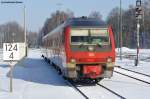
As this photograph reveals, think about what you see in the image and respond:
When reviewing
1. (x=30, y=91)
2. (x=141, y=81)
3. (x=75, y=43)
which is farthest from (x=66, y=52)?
(x=141, y=81)

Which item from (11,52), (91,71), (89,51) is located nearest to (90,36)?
(89,51)

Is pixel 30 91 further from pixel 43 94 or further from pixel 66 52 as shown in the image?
pixel 66 52

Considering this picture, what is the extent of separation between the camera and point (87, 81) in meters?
23.5

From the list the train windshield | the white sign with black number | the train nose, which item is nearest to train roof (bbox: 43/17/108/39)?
the train windshield

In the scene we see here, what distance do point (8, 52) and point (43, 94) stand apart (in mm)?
2437

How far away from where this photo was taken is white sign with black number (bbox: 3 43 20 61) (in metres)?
19.2

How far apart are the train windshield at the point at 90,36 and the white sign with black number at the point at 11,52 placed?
3110 mm

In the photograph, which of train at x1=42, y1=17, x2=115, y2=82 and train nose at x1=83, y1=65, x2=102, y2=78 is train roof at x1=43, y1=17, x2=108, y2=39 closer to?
train at x1=42, y1=17, x2=115, y2=82

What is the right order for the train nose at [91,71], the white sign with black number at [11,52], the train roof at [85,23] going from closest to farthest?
the white sign with black number at [11,52]
the train nose at [91,71]
the train roof at [85,23]

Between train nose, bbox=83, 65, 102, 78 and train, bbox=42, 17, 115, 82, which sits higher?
train, bbox=42, 17, 115, 82

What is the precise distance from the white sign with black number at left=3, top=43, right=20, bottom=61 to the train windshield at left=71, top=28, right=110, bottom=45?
311 cm

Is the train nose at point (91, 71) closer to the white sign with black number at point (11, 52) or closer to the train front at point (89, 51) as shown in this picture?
the train front at point (89, 51)

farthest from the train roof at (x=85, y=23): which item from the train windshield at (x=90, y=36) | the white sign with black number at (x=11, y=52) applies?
the white sign with black number at (x=11, y=52)

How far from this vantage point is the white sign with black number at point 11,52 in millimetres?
19203
